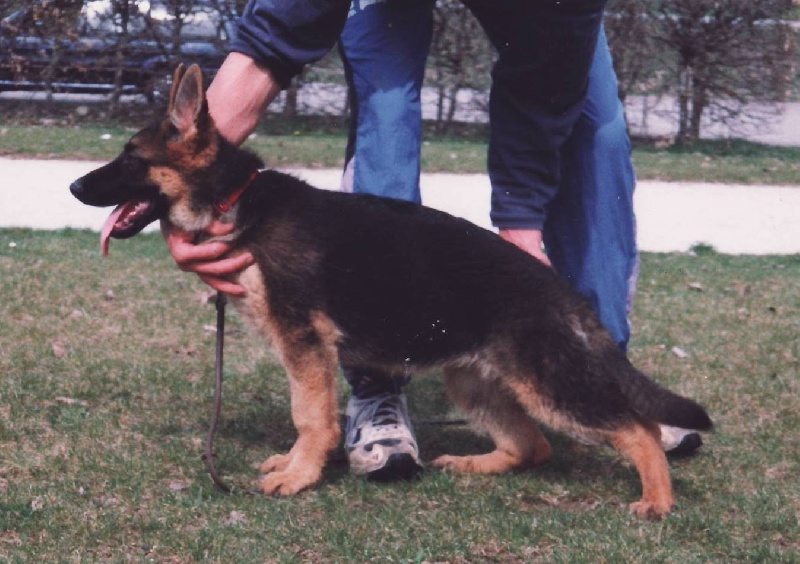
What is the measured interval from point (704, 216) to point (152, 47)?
7.80 m

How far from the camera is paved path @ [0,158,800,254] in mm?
9250

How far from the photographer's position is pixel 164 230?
3.93 meters

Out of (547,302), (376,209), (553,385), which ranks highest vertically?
(376,209)

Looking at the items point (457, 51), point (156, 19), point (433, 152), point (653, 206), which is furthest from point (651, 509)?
point (156, 19)

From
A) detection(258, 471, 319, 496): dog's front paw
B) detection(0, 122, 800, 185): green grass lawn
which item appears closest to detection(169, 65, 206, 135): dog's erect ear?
detection(258, 471, 319, 496): dog's front paw

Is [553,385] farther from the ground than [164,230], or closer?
closer

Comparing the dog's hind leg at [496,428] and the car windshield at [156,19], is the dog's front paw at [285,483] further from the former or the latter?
the car windshield at [156,19]

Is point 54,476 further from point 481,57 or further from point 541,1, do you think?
point 481,57

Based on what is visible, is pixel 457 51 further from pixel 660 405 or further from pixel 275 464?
pixel 660 405

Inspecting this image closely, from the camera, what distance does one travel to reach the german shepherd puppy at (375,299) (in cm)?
377

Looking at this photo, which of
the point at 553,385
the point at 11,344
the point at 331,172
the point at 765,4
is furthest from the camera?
the point at 765,4

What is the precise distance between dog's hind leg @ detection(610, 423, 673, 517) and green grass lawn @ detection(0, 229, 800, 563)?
3.5 inches

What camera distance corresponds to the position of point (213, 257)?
3812mm

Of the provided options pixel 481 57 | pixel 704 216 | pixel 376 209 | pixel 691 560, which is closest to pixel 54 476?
pixel 376 209
